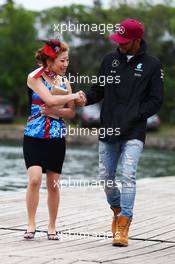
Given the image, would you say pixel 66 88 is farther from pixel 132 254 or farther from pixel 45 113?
pixel 132 254

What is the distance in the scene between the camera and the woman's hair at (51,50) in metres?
6.96

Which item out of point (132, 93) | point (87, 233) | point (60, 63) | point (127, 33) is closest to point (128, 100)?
point (132, 93)

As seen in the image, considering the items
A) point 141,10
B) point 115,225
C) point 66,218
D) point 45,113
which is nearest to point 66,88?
point 45,113

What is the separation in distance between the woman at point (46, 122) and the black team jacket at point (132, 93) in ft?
1.09

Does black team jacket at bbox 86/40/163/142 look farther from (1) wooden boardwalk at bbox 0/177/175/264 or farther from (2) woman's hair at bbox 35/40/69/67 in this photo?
(1) wooden boardwalk at bbox 0/177/175/264

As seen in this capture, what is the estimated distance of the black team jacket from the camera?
6.92 metres

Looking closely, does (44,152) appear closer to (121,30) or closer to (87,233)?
(87,233)

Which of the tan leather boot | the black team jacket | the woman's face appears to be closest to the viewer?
the tan leather boot

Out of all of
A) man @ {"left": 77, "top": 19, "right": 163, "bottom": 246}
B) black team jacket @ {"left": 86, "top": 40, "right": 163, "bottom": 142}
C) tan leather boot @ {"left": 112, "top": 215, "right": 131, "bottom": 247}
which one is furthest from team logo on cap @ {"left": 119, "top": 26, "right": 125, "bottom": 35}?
tan leather boot @ {"left": 112, "top": 215, "right": 131, "bottom": 247}

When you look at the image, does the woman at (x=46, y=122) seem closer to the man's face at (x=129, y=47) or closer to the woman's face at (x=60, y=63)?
the woman's face at (x=60, y=63)

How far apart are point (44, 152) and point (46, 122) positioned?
0.26 meters

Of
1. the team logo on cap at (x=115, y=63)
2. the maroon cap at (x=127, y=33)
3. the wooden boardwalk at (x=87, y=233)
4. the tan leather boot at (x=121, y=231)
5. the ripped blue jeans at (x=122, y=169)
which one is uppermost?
the maroon cap at (x=127, y=33)

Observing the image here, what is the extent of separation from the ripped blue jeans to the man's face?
76cm

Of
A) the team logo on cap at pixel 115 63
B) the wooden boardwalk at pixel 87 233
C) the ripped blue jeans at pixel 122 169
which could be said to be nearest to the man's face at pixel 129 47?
the team logo on cap at pixel 115 63
